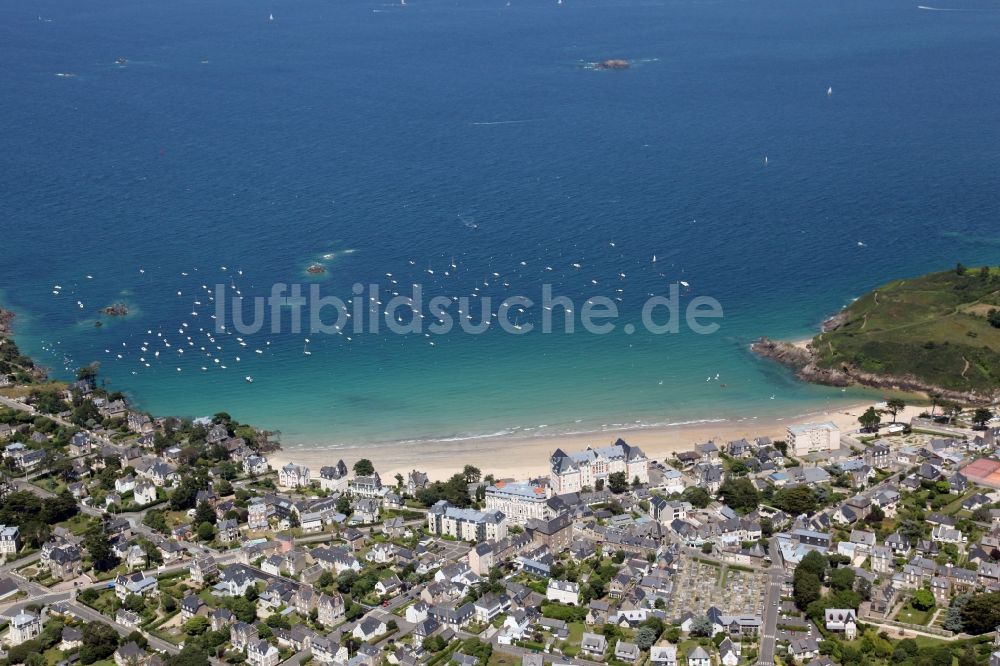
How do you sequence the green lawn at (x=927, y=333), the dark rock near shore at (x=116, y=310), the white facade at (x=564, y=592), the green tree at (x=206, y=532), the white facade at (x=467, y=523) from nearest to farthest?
the white facade at (x=564, y=592) < the white facade at (x=467, y=523) < the green tree at (x=206, y=532) < the green lawn at (x=927, y=333) < the dark rock near shore at (x=116, y=310)

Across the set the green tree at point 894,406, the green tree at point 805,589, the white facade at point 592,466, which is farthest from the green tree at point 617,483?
the green tree at point 894,406

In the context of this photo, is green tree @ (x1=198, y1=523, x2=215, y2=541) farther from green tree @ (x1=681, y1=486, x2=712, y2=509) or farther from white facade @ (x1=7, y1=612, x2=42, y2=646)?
green tree @ (x1=681, y1=486, x2=712, y2=509)

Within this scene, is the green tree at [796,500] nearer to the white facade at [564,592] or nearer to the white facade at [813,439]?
the white facade at [813,439]

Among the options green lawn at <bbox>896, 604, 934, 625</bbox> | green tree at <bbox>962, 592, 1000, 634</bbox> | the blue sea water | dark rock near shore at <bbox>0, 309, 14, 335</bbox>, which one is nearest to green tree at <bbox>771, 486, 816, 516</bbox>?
green lawn at <bbox>896, 604, 934, 625</bbox>

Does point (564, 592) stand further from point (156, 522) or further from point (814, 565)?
point (156, 522)

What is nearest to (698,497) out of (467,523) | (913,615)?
(467,523)

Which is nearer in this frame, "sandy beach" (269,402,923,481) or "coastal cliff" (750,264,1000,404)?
"sandy beach" (269,402,923,481)
